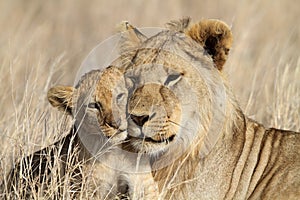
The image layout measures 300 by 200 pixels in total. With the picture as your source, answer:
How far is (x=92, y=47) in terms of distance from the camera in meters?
8.08

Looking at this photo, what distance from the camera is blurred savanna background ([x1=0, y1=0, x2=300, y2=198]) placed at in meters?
4.45

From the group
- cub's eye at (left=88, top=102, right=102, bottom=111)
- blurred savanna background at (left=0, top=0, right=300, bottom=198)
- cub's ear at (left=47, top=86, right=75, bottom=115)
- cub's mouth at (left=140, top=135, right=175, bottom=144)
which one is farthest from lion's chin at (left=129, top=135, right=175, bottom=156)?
blurred savanna background at (left=0, top=0, right=300, bottom=198)

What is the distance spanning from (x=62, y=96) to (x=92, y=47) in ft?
14.6

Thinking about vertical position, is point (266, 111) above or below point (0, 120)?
above

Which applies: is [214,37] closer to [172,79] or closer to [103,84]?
[172,79]

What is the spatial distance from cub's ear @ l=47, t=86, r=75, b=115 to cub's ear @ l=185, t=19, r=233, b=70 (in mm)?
589

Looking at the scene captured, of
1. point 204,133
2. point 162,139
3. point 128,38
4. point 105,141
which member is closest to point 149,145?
point 162,139

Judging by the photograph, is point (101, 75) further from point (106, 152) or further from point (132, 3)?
point (132, 3)

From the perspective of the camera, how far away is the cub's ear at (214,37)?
3.54m

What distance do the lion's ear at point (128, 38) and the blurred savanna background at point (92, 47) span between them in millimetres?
498

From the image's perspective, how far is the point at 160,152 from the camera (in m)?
3.46

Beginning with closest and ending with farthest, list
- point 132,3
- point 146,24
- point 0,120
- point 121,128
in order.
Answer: point 121,128 → point 0,120 → point 146,24 → point 132,3

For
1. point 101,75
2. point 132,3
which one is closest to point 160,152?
point 101,75

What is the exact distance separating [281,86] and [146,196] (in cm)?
208
